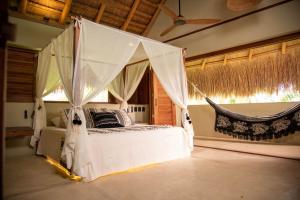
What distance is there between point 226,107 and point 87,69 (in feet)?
13.0

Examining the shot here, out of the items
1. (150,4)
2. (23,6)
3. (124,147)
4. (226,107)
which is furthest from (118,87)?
(226,107)

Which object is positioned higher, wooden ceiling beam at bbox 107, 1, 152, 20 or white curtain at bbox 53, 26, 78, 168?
wooden ceiling beam at bbox 107, 1, 152, 20

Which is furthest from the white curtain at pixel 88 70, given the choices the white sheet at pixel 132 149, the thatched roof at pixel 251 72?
the thatched roof at pixel 251 72

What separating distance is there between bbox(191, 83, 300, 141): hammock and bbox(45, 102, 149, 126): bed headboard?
190cm

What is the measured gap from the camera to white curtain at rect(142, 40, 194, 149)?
335 centimetres

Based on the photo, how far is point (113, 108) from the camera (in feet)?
15.8

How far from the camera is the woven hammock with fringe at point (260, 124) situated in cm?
353

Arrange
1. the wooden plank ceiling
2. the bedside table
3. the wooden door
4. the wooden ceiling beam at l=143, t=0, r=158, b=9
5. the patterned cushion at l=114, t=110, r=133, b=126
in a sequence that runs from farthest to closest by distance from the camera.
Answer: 1. the wooden ceiling beam at l=143, t=0, r=158, b=9
2. the wooden door
3. the wooden plank ceiling
4. the patterned cushion at l=114, t=110, r=133, b=126
5. the bedside table

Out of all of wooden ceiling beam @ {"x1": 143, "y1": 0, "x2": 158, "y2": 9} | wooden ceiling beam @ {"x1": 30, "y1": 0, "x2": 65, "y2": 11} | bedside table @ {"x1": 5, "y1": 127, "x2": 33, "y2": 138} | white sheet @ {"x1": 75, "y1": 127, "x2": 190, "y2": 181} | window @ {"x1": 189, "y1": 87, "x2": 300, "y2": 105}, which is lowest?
white sheet @ {"x1": 75, "y1": 127, "x2": 190, "y2": 181}

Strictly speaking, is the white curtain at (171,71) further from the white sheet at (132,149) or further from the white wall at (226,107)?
the white wall at (226,107)

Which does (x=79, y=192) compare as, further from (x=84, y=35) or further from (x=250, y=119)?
(x=250, y=119)

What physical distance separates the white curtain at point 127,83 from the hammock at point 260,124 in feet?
5.90

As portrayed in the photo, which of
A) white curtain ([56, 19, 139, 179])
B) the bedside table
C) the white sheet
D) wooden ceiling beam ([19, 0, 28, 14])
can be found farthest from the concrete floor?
wooden ceiling beam ([19, 0, 28, 14])

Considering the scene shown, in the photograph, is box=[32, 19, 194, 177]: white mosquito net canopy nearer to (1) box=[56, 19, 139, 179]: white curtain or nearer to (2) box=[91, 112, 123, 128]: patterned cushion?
(1) box=[56, 19, 139, 179]: white curtain
